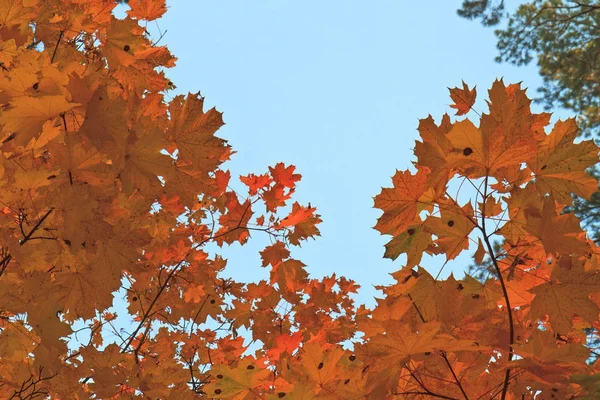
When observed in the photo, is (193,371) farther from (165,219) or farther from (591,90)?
(591,90)

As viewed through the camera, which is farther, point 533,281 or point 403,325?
point 533,281

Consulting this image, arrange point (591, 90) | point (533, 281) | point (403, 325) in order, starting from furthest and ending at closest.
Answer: point (591, 90)
point (533, 281)
point (403, 325)

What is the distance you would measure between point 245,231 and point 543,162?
1.75m

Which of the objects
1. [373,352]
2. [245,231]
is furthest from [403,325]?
[245,231]

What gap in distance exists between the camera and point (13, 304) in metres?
1.69

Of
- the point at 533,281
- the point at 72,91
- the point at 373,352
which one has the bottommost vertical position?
the point at 373,352

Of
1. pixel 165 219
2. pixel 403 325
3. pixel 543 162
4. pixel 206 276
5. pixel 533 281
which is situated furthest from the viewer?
pixel 206 276

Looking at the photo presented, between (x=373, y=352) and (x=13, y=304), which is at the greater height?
(x=13, y=304)

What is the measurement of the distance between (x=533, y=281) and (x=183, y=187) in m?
1.02

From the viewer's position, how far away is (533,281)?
1.44 m

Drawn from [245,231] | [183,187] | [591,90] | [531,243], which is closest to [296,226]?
[245,231]

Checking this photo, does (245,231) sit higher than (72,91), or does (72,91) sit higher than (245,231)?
(245,231)

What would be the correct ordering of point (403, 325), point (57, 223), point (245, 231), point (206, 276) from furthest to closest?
1. point (206, 276)
2. point (245, 231)
3. point (57, 223)
4. point (403, 325)

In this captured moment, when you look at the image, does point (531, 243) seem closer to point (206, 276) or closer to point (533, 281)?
point (533, 281)
